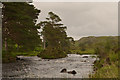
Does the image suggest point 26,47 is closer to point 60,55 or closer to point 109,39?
point 60,55

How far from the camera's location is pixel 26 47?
2941 centimetres

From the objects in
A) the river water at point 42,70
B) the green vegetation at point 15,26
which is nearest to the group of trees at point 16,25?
the green vegetation at point 15,26

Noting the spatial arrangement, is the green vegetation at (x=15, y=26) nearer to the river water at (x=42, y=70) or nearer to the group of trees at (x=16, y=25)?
the group of trees at (x=16, y=25)

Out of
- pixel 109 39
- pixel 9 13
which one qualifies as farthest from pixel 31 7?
pixel 109 39

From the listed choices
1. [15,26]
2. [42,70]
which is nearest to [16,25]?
[15,26]

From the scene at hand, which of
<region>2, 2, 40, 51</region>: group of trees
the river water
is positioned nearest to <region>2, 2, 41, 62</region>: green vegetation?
<region>2, 2, 40, 51</region>: group of trees

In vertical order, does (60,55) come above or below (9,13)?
below

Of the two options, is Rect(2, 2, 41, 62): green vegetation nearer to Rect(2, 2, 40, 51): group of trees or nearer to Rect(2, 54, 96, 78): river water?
Rect(2, 2, 40, 51): group of trees

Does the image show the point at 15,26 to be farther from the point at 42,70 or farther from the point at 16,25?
the point at 42,70

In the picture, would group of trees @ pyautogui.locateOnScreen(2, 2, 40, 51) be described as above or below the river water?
above

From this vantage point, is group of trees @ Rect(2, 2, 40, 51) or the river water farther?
group of trees @ Rect(2, 2, 40, 51)

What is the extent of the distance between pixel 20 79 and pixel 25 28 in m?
17.6

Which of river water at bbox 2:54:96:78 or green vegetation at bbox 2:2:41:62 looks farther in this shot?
green vegetation at bbox 2:2:41:62

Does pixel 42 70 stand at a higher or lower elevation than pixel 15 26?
lower
